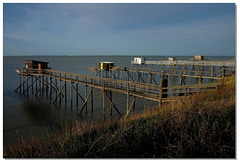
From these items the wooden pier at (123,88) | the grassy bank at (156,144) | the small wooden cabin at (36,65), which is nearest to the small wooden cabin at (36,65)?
the small wooden cabin at (36,65)

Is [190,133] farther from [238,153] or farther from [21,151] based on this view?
[21,151]

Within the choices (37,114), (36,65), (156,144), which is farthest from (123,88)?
(36,65)

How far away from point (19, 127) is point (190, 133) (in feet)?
42.4

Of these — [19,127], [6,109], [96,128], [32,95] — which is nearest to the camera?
[96,128]

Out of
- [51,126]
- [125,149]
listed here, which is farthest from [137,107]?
[125,149]

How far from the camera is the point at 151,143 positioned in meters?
4.54

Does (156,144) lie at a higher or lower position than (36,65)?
lower

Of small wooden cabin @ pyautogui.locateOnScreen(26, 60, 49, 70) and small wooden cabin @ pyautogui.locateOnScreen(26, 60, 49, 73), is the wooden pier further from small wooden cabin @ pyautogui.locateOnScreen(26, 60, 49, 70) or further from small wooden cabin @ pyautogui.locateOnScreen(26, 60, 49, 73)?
small wooden cabin @ pyautogui.locateOnScreen(26, 60, 49, 70)

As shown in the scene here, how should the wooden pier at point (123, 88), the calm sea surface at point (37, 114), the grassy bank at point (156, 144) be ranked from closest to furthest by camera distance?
the grassy bank at point (156, 144) → the wooden pier at point (123, 88) → the calm sea surface at point (37, 114)

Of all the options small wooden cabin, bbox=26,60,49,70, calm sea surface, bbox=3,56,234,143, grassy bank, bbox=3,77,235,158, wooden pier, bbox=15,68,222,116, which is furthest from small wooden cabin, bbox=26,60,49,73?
grassy bank, bbox=3,77,235,158

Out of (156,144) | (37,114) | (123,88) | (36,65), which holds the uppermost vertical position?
(36,65)

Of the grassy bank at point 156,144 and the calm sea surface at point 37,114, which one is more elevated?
the grassy bank at point 156,144

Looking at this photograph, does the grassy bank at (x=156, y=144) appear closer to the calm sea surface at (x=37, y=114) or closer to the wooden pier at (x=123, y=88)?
the wooden pier at (x=123, y=88)

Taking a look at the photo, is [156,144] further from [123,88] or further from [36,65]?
[36,65]
